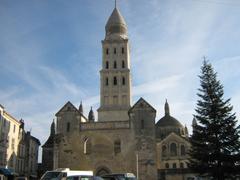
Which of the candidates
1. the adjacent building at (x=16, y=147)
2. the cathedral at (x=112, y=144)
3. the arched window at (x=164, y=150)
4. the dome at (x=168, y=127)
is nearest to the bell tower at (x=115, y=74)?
the cathedral at (x=112, y=144)

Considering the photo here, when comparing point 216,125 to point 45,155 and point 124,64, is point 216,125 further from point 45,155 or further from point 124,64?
point 45,155

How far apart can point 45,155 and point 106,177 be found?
3995 centimetres

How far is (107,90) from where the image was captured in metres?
→ 58.3

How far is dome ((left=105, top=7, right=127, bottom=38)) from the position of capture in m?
63.6

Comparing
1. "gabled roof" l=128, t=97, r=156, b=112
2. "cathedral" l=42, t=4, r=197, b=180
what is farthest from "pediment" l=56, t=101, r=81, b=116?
"gabled roof" l=128, t=97, r=156, b=112

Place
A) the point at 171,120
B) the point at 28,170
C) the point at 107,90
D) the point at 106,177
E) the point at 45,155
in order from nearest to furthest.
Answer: the point at 106,177 < the point at 28,170 < the point at 107,90 < the point at 45,155 < the point at 171,120

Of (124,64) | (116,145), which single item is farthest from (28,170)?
(124,64)

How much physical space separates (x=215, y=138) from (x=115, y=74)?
30.4 metres

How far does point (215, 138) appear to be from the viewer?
105 feet

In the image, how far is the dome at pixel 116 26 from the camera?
63.6 m

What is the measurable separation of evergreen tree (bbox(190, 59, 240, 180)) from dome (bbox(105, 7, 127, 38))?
105ft

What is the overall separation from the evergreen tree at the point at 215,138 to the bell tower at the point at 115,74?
868 inches

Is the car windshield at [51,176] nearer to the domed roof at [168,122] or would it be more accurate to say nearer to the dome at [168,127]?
the dome at [168,127]

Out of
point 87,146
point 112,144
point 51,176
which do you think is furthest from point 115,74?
point 51,176
